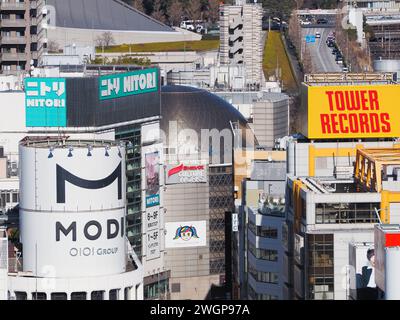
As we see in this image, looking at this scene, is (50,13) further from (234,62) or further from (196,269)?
(196,269)

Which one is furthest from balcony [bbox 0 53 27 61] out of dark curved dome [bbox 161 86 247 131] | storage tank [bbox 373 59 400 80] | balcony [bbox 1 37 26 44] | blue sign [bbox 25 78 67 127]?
blue sign [bbox 25 78 67 127]

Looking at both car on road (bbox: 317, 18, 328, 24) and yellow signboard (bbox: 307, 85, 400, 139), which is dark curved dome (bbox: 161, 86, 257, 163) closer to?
yellow signboard (bbox: 307, 85, 400, 139)

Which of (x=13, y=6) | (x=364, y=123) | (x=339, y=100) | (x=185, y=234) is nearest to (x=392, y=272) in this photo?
(x=339, y=100)

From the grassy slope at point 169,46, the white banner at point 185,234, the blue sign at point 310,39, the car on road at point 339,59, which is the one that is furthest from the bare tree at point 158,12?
the white banner at point 185,234

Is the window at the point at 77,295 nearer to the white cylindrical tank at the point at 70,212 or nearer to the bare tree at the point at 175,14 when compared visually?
the white cylindrical tank at the point at 70,212

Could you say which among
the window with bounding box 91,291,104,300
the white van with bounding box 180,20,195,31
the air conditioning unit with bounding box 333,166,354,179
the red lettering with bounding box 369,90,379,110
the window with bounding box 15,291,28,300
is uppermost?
the red lettering with bounding box 369,90,379,110

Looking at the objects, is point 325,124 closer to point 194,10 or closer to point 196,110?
point 196,110

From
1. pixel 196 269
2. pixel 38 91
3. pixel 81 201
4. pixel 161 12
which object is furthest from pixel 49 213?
pixel 161 12
